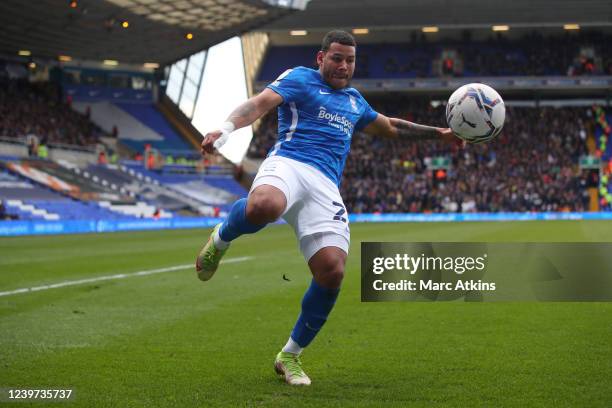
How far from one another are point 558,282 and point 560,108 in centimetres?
5001

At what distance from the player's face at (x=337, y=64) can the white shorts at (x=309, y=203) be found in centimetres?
67

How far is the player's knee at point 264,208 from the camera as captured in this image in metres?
4.96

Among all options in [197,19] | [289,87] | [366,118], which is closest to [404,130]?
[366,118]

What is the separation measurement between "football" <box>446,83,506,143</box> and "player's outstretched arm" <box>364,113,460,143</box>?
4.8 inches

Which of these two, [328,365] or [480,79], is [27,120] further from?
[328,365]

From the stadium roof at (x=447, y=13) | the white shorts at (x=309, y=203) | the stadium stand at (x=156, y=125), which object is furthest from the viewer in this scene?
the stadium stand at (x=156, y=125)

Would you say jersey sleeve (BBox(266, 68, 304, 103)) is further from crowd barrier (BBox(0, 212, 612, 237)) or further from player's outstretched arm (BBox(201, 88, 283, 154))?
crowd barrier (BBox(0, 212, 612, 237))

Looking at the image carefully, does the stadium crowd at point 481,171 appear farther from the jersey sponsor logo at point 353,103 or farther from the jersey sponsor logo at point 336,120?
the jersey sponsor logo at point 336,120

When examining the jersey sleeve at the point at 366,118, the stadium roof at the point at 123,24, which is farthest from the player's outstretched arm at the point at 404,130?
the stadium roof at the point at 123,24

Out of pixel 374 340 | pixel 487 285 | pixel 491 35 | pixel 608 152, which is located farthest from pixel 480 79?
pixel 374 340

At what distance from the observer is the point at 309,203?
523 centimetres

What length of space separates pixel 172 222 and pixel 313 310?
31513mm

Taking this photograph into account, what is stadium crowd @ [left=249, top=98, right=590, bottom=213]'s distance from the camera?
48.6 metres

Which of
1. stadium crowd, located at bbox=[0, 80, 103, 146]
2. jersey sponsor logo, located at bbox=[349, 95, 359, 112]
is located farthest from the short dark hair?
stadium crowd, located at bbox=[0, 80, 103, 146]
